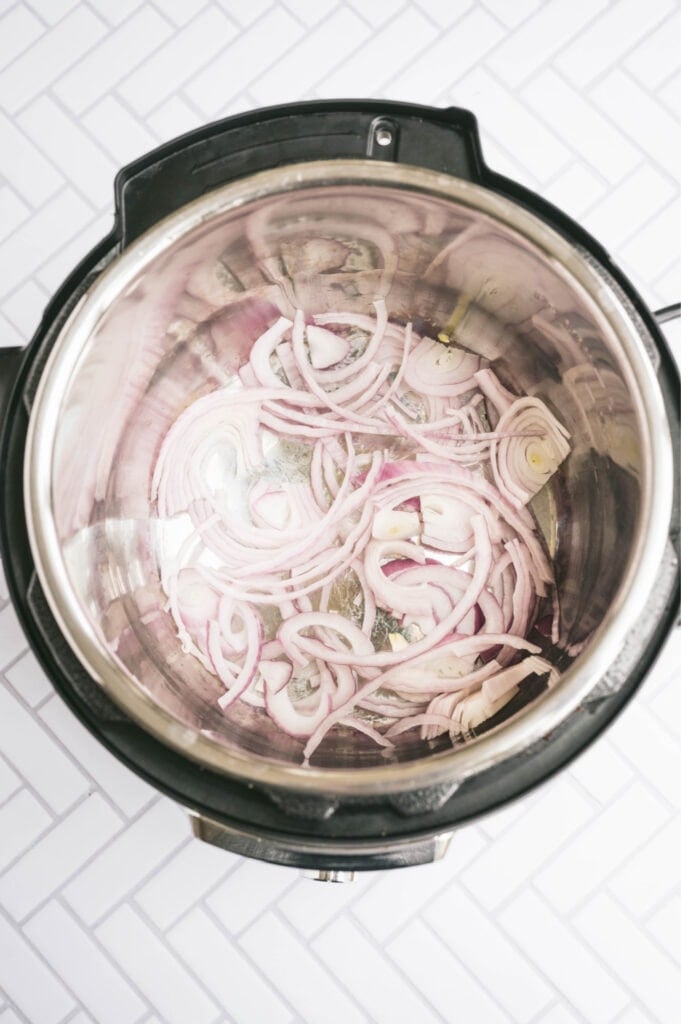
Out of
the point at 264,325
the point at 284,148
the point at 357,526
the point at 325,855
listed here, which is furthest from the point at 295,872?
the point at 284,148

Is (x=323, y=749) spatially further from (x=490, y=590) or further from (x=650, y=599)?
(x=650, y=599)

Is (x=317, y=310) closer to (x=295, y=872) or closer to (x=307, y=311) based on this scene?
(x=307, y=311)

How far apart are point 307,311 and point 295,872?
62 centimetres

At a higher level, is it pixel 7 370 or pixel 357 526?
pixel 7 370

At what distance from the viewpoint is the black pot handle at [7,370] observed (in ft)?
2.38

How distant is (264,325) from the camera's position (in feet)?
2.95

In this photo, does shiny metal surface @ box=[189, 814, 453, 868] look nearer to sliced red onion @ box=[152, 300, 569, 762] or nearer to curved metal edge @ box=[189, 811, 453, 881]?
curved metal edge @ box=[189, 811, 453, 881]

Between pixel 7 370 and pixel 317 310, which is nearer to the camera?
pixel 7 370

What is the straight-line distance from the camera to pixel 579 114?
3.34 ft

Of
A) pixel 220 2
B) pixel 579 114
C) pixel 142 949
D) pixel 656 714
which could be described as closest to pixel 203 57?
pixel 220 2

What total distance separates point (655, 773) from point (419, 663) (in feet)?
1.07

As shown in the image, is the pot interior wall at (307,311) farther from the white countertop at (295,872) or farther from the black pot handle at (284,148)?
the white countertop at (295,872)

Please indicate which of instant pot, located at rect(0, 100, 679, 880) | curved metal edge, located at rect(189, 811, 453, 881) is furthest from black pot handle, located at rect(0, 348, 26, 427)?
curved metal edge, located at rect(189, 811, 453, 881)

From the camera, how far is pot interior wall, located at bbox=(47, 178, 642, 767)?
0.73 metres
